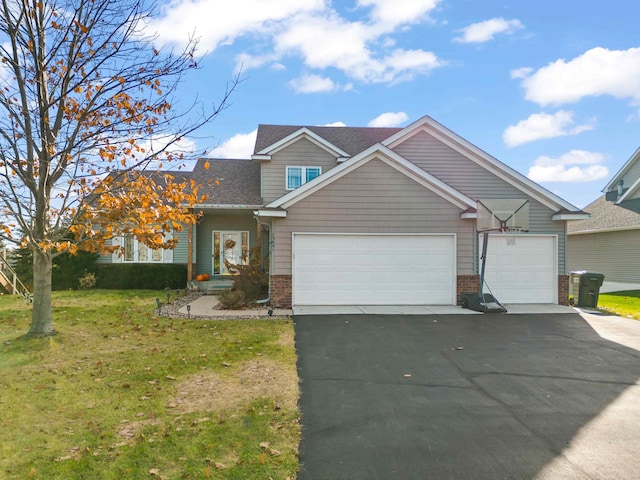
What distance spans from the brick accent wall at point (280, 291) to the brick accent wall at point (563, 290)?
8.57 meters

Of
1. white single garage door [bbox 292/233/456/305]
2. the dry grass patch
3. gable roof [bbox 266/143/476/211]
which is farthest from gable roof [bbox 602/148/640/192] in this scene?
the dry grass patch

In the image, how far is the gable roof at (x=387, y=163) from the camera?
11.8 metres

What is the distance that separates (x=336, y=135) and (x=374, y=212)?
28.0 feet

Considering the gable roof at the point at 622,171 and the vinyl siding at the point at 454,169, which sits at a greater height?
the gable roof at the point at 622,171

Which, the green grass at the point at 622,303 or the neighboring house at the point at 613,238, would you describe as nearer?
the green grass at the point at 622,303

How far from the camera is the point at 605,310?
39.7 feet

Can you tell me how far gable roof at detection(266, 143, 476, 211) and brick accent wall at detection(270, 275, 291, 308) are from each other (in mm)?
2079

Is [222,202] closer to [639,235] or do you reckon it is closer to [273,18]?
[273,18]

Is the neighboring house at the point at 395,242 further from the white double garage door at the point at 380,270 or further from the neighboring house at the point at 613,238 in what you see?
the neighboring house at the point at 613,238

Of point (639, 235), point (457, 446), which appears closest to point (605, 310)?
point (639, 235)

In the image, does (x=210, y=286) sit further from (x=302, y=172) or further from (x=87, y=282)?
(x=302, y=172)

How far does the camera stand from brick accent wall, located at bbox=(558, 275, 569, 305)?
12.8 meters

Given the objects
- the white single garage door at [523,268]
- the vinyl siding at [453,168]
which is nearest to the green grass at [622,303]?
the white single garage door at [523,268]

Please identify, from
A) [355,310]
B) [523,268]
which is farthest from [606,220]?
[355,310]
